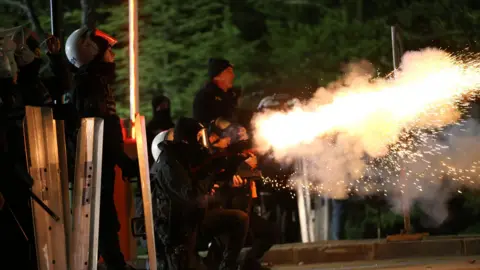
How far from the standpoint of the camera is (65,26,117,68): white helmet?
9.73 metres

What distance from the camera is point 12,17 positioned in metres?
17.1

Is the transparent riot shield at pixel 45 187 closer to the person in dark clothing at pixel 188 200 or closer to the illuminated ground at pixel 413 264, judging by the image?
the person in dark clothing at pixel 188 200

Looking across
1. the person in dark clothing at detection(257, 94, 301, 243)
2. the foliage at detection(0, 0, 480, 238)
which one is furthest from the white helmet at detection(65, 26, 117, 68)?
the foliage at detection(0, 0, 480, 238)

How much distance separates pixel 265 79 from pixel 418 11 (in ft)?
9.53

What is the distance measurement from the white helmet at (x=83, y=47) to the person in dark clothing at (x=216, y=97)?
2316 mm

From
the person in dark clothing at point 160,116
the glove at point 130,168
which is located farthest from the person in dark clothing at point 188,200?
the person in dark clothing at point 160,116

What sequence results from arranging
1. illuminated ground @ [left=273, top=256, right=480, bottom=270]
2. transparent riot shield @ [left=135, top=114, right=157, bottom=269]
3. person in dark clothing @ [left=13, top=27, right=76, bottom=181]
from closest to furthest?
person in dark clothing @ [left=13, top=27, right=76, bottom=181] < transparent riot shield @ [left=135, top=114, right=157, bottom=269] < illuminated ground @ [left=273, top=256, right=480, bottom=270]

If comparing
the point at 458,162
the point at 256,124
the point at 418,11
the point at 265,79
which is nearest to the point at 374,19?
the point at 418,11

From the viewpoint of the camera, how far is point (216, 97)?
11.9m

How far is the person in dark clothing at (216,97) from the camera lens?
1193 centimetres

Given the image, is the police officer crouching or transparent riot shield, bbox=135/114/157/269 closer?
transparent riot shield, bbox=135/114/157/269

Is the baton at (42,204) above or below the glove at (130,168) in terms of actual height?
below

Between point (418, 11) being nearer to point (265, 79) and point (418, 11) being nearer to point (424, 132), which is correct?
point (265, 79)

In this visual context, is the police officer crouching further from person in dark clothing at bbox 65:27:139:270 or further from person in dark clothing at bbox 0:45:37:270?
person in dark clothing at bbox 0:45:37:270
